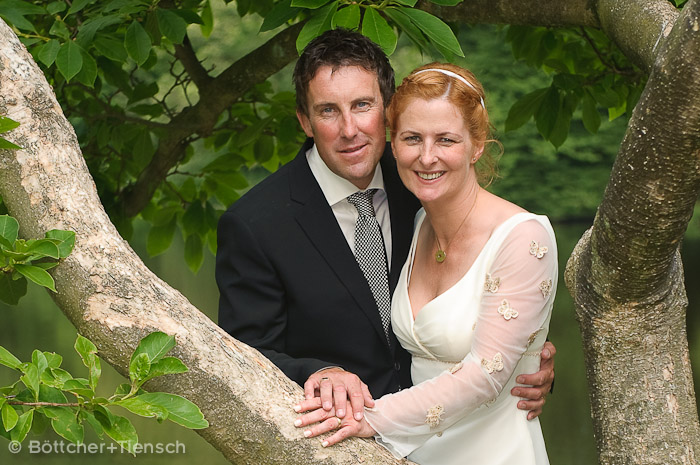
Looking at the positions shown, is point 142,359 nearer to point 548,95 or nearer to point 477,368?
point 477,368

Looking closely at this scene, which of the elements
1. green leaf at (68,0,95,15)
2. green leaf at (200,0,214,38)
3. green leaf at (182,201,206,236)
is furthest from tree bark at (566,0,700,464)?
green leaf at (200,0,214,38)

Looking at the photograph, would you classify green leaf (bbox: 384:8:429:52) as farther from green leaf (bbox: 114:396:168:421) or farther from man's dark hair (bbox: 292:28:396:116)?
green leaf (bbox: 114:396:168:421)

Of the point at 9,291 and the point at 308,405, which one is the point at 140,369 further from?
the point at 9,291

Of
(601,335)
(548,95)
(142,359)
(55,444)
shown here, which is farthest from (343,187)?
(55,444)

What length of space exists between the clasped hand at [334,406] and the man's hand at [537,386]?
0.61 metres

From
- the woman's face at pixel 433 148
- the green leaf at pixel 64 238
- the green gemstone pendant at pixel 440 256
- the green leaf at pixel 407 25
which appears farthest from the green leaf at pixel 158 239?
the green leaf at pixel 64 238

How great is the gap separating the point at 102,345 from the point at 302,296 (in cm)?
91

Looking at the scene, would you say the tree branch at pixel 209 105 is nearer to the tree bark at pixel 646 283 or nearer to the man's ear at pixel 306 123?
the man's ear at pixel 306 123

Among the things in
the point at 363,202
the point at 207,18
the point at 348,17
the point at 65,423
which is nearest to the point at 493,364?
the point at 363,202

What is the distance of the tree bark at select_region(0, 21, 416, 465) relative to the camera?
1978mm

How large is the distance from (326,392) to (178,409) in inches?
26.2

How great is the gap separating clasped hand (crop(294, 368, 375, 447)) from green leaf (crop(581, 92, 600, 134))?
2.69 m

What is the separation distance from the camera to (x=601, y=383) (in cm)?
232

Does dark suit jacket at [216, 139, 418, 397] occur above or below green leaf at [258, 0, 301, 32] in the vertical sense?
below
